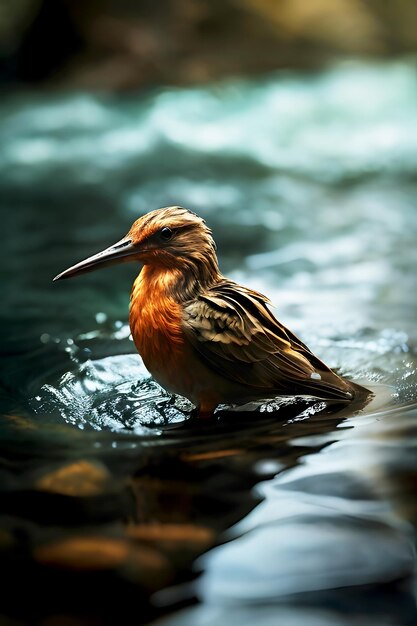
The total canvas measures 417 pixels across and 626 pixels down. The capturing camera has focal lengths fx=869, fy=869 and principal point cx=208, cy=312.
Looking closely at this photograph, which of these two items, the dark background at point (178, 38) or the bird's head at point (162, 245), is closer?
the bird's head at point (162, 245)

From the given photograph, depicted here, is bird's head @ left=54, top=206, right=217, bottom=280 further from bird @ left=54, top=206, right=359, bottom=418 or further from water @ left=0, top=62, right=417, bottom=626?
water @ left=0, top=62, right=417, bottom=626

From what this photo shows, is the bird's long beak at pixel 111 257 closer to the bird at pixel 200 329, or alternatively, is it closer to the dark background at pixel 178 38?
the bird at pixel 200 329

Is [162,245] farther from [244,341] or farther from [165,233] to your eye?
[244,341]

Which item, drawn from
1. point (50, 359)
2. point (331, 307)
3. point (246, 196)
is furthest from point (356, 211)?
point (50, 359)

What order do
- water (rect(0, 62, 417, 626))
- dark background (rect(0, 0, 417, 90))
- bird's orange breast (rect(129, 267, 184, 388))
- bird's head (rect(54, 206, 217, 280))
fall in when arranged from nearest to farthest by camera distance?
1. water (rect(0, 62, 417, 626))
2. bird's orange breast (rect(129, 267, 184, 388))
3. bird's head (rect(54, 206, 217, 280))
4. dark background (rect(0, 0, 417, 90))

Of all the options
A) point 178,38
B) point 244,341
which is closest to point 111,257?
point 244,341

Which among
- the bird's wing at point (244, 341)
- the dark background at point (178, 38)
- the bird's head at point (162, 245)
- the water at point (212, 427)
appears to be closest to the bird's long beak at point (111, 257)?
the bird's head at point (162, 245)

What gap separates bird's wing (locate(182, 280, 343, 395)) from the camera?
3.28 m

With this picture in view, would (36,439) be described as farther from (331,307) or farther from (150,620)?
(331,307)

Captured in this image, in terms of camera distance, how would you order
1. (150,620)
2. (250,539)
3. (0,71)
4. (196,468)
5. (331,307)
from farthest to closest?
(0,71), (331,307), (196,468), (250,539), (150,620)

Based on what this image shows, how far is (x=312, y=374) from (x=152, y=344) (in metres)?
0.66

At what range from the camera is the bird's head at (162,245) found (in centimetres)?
338

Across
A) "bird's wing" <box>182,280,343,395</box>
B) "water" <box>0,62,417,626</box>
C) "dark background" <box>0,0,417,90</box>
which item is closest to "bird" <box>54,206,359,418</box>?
"bird's wing" <box>182,280,343,395</box>

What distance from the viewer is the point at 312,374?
137 inches
